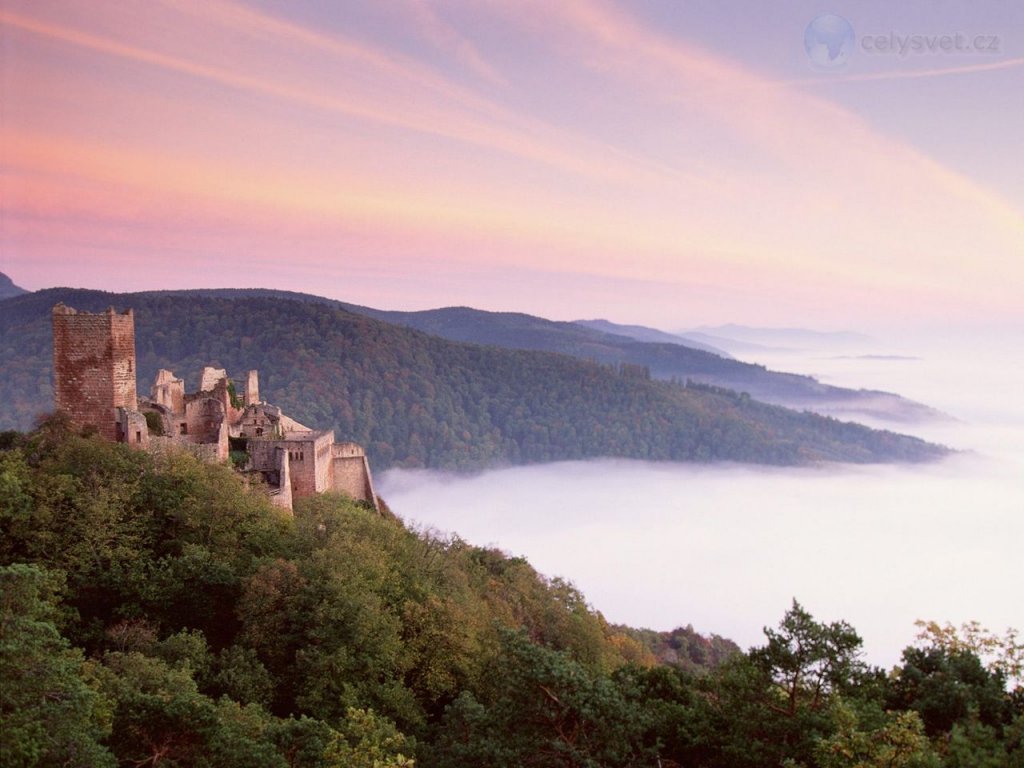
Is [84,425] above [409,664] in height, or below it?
above

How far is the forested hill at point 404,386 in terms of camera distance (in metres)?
108

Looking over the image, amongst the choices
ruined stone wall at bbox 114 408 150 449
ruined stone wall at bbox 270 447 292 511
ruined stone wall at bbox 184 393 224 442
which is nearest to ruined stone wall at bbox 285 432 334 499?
ruined stone wall at bbox 270 447 292 511

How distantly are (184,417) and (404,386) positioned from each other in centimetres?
10819

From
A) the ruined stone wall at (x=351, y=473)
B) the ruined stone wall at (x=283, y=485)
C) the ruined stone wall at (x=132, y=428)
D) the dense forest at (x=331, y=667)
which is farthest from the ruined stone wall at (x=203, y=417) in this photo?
the ruined stone wall at (x=351, y=473)

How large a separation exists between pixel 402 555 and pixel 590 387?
520 feet

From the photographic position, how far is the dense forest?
45.2 ft

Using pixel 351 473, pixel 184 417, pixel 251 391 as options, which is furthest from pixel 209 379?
pixel 351 473

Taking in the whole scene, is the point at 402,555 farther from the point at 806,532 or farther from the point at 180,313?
the point at 806,532

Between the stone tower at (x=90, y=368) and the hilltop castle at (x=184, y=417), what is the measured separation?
28 mm

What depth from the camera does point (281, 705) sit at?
21.4m

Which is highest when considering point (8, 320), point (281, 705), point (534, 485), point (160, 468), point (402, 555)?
point (8, 320)

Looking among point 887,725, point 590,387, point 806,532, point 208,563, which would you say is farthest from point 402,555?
point 806,532

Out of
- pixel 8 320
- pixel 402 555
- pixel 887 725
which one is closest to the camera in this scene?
pixel 887 725

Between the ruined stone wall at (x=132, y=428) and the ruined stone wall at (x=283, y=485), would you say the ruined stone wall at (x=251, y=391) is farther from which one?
the ruined stone wall at (x=132, y=428)
